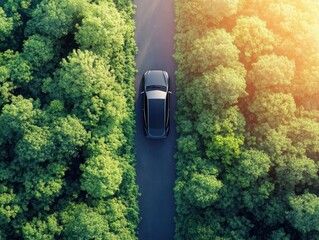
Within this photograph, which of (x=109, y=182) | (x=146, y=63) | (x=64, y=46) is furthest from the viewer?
(x=146, y=63)

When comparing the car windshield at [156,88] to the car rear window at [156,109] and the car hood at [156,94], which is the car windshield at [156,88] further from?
the car rear window at [156,109]

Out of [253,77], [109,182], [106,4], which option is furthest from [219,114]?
[106,4]

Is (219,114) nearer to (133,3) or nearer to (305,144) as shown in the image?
(305,144)

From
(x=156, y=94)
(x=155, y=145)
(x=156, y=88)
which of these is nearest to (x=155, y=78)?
(x=156, y=88)

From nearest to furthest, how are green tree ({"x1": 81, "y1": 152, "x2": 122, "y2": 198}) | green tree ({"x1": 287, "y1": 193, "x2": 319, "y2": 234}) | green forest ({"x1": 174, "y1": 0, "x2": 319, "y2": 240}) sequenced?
green tree ({"x1": 287, "y1": 193, "x2": 319, "y2": 234}), green tree ({"x1": 81, "y1": 152, "x2": 122, "y2": 198}), green forest ({"x1": 174, "y1": 0, "x2": 319, "y2": 240})

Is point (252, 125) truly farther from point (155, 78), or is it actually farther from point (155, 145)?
point (155, 78)

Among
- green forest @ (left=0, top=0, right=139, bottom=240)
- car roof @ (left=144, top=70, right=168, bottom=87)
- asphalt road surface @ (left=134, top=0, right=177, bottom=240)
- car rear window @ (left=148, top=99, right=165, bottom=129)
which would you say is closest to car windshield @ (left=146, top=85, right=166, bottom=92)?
car roof @ (left=144, top=70, right=168, bottom=87)

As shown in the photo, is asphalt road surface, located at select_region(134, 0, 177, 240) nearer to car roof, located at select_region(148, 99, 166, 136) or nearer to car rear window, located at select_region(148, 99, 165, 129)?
car roof, located at select_region(148, 99, 166, 136)
